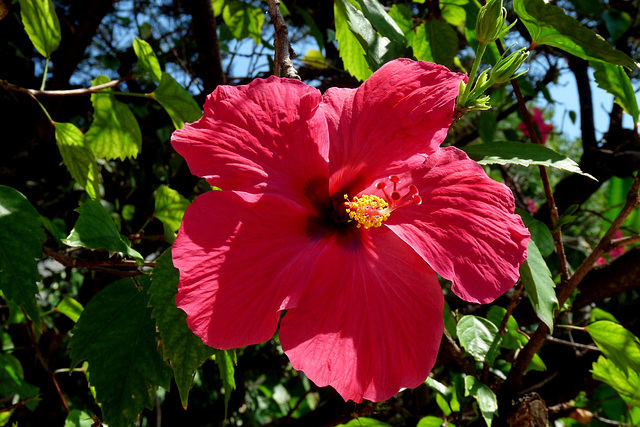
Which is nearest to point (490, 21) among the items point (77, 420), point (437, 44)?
point (437, 44)

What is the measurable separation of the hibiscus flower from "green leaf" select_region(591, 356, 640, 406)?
2.39 ft

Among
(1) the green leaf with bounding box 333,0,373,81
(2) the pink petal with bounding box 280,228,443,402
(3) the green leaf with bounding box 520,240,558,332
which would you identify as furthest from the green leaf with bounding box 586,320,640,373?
(1) the green leaf with bounding box 333,0,373,81

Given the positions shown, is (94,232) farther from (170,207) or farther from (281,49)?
(281,49)

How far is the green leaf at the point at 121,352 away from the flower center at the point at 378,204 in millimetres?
359

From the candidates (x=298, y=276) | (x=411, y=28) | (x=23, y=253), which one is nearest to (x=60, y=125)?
(x=23, y=253)

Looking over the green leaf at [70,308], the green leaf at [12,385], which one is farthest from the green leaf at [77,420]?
the green leaf at [70,308]

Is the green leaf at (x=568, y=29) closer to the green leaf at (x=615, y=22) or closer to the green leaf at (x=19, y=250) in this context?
the green leaf at (x=19, y=250)

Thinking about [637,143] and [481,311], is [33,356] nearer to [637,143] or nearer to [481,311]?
[481,311]

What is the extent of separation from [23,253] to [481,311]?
4.31 ft

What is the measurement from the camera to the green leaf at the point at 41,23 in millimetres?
1096

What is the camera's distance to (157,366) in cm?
81

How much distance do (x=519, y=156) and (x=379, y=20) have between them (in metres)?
0.36

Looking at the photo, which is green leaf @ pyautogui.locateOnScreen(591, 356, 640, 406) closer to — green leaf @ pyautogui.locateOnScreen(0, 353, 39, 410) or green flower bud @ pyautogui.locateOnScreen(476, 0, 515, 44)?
green flower bud @ pyautogui.locateOnScreen(476, 0, 515, 44)

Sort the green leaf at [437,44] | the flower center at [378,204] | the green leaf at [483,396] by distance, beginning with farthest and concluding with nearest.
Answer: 1. the green leaf at [437,44]
2. the green leaf at [483,396]
3. the flower center at [378,204]
